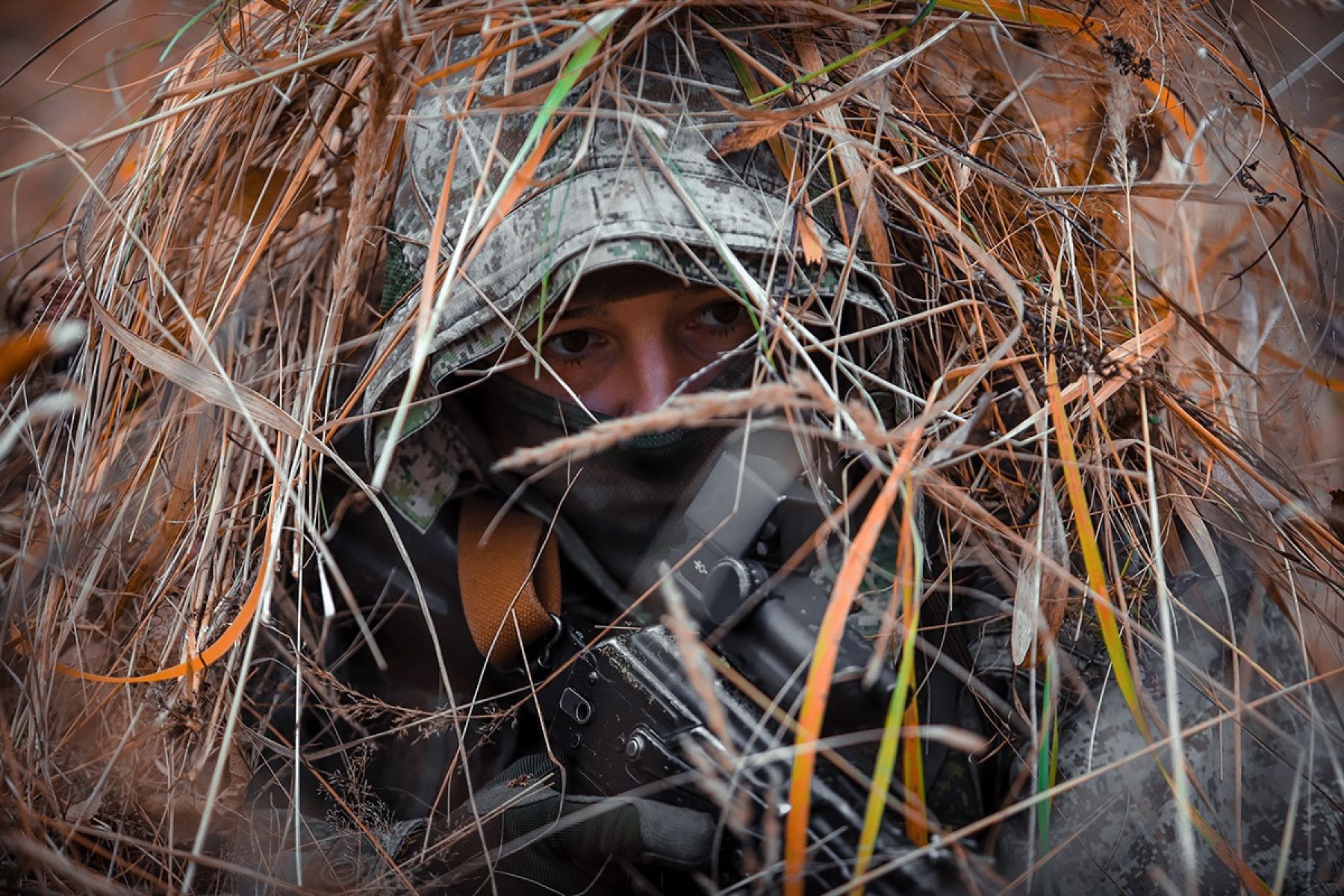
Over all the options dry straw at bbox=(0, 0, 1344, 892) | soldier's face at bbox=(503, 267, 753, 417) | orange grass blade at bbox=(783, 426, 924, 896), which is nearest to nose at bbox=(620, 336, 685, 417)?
soldier's face at bbox=(503, 267, 753, 417)

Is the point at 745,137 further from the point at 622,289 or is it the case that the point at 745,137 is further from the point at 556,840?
the point at 556,840

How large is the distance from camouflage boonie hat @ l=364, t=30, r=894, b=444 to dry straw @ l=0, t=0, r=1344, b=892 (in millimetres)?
59

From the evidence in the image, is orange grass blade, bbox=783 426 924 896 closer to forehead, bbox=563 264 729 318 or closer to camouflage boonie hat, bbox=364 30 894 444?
camouflage boonie hat, bbox=364 30 894 444

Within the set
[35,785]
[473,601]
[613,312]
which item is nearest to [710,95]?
[613,312]

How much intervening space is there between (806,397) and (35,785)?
1224 millimetres

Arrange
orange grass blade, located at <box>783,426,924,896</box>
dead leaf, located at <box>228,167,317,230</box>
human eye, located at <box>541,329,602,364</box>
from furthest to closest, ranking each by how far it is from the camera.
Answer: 1. dead leaf, located at <box>228,167,317,230</box>
2. human eye, located at <box>541,329,602,364</box>
3. orange grass blade, located at <box>783,426,924,896</box>

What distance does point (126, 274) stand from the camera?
1660 mm

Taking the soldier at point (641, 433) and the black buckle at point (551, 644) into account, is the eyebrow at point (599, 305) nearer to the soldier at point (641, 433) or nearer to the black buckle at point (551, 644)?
the soldier at point (641, 433)

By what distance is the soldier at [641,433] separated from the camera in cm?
131

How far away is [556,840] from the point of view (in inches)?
57.7

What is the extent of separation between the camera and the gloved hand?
4.28 feet

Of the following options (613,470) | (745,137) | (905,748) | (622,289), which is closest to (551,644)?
(613,470)

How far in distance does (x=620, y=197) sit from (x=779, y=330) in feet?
1.28

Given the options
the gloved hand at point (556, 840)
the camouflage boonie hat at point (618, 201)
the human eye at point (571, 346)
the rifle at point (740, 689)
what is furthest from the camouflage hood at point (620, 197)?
the gloved hand at point (556, 840)
